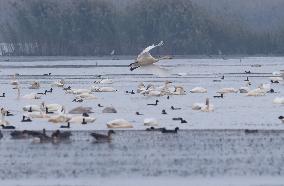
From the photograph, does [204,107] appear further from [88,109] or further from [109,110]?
[88,109]

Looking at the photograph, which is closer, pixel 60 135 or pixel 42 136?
pixel 42 136

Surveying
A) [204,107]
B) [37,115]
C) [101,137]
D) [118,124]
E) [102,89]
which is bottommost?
[101,137]

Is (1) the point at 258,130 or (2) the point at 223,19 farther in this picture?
(2) the point at 223,19

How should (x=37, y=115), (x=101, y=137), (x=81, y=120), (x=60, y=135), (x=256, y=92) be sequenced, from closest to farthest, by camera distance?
1. (x=101, y=137)
2. (x=60, y=135)
3. (x=81, y=120)
4. (x=37, y=115)
5. (x=256, y=92)

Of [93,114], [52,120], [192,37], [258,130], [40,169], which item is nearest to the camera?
[40,169]

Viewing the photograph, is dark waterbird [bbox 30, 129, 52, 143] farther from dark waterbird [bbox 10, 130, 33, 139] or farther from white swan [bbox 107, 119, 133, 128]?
white swan [bbox 107, 119, 133, 128]

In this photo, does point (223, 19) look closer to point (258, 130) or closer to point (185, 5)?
point (185, 5)

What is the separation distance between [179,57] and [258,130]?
47.9m

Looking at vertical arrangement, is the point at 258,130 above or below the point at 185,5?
below

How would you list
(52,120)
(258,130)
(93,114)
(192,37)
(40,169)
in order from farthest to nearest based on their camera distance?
(192,37) < (93,114) < (52,120) < (258,130) < (40,169)

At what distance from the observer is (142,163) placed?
16.8m

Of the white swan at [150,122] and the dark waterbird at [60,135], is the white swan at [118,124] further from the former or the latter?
the dark waterbird at [60,135]

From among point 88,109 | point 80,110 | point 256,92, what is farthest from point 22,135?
point 256,92

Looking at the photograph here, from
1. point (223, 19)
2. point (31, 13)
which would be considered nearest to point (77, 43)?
point (31, 13)
